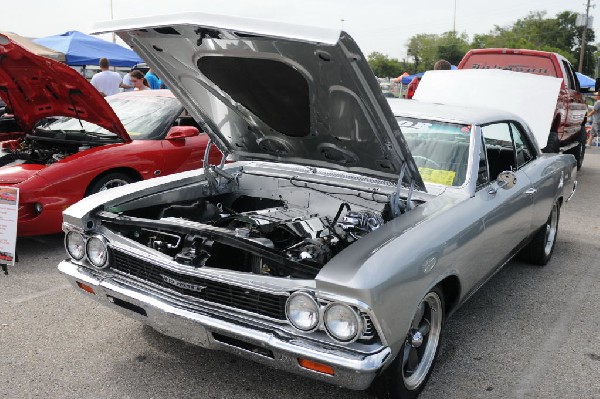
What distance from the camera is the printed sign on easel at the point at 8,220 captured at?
4.06 meters

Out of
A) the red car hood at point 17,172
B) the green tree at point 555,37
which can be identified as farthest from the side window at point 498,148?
the green tree at point 555,37

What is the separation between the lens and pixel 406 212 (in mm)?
3094

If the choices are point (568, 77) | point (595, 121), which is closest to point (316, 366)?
point (568, 77)

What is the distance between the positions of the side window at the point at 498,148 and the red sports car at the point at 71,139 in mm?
2849

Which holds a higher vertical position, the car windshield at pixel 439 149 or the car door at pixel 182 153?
the car windshield at pixel 439 149

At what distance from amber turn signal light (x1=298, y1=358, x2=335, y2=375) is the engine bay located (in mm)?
395

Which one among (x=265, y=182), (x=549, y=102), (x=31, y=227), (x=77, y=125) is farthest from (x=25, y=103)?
(x=549, y=102)

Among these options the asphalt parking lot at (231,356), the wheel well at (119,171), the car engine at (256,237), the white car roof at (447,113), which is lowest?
the asphalt parking lot at (231,356)

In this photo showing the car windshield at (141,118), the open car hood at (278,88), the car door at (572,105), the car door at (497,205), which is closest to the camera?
the open car hood at (278,88)

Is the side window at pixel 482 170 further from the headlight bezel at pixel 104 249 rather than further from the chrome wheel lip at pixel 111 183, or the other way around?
the chrome wheel lip at pixel 111 183

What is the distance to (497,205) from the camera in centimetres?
356

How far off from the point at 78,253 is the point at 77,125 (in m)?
3.28

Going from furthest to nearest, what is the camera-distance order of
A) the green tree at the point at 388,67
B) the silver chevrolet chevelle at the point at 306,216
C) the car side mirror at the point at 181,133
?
1. the green tree at the point at 388,67
2. the car side mirror at the point at 181,133
3. the silver chevrolet chevelle at the point at 306,216

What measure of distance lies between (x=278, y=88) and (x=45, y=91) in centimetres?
324
